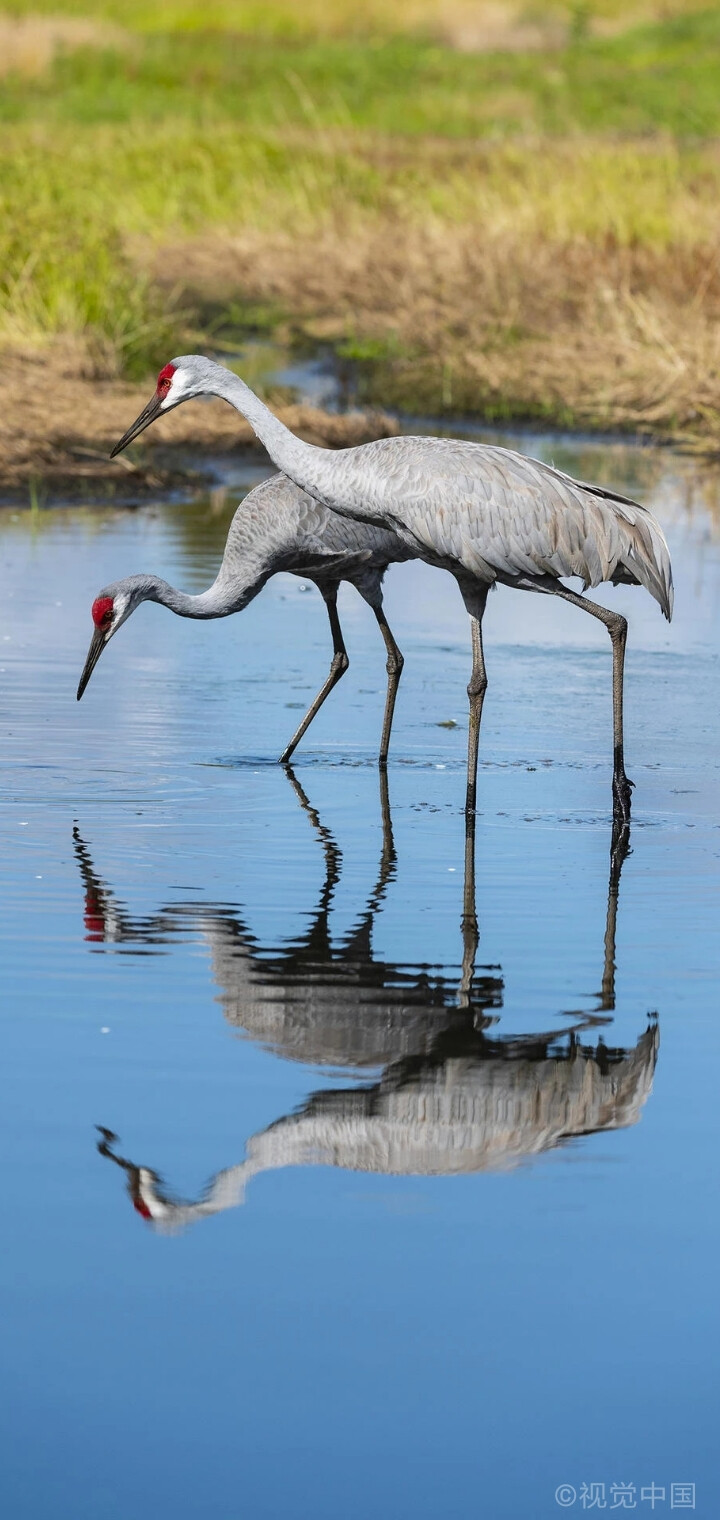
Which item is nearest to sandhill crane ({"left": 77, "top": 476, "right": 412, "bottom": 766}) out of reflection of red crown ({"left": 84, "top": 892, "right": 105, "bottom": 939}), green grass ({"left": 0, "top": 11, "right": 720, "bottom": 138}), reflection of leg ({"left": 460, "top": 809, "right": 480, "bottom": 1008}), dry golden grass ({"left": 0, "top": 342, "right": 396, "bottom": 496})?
reflection of leg ({"left": 460, "top": 809, "right": 480, "bottom": 1008})

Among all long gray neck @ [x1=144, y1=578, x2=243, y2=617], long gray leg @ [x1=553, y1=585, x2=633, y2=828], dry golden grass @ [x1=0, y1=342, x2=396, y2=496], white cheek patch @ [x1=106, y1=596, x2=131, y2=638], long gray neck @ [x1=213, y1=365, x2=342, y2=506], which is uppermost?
dry golden grass @ [x1=0, y1=342, x2=396, y2=496]

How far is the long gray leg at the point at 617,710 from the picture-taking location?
7113mm

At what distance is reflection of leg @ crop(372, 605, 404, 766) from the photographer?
7.91 meters

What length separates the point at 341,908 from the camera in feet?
20.2

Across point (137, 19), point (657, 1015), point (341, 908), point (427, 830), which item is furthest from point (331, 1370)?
point (137, 19)

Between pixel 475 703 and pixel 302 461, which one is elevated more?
pixel 302 461

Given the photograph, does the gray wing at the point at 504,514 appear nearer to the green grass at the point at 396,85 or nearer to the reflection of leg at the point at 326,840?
the reflection of leg at the point at 326,840

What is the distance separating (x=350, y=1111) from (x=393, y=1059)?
1.19 feet

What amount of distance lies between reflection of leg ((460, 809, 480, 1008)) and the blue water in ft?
0.08

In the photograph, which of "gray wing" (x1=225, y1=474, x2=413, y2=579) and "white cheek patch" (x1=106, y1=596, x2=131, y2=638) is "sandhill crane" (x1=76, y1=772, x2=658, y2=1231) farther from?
"gray wing" (x1=225, y1=474, x2=413, y2=579)

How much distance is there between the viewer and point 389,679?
8180mm

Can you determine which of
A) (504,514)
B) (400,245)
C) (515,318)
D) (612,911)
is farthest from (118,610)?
(400,245)

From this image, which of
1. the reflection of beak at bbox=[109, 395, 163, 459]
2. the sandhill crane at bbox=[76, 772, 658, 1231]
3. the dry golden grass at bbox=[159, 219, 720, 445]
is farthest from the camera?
the dry golden grass at bbox=[159, 219, 720, 445]

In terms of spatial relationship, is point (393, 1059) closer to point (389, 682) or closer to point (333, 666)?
point (389, 682)
